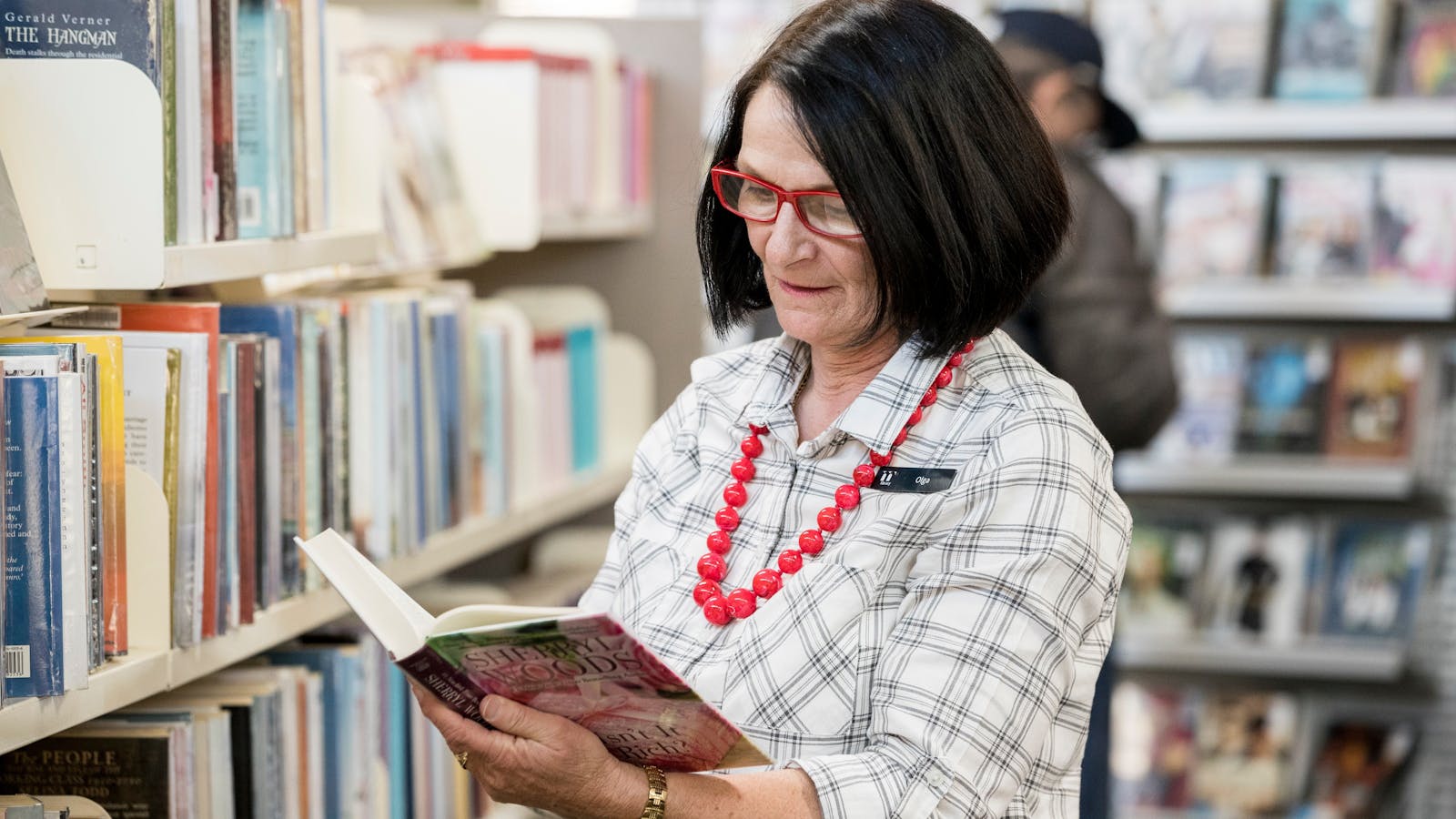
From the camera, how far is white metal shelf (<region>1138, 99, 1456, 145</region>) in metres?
3.43

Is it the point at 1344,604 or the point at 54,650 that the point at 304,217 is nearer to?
the point at 54,650

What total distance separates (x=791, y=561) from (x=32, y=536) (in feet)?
2.05

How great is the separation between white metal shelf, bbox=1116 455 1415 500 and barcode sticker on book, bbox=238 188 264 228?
7.43 feet

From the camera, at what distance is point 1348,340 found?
3561 millimetres

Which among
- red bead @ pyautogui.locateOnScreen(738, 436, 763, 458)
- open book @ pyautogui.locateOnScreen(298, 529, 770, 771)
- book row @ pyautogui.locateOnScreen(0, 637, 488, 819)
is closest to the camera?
open book @ pyautogui.locateOnScreen(298, 529, 770, 771)

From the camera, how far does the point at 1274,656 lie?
141 inches

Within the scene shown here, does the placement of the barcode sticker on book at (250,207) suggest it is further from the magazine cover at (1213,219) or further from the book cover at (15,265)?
the magazine cover at (1213,219)

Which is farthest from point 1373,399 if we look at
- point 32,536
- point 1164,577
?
point 32,536

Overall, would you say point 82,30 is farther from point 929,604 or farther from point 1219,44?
point 1219,44

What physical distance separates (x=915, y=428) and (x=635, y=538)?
1.01 ft

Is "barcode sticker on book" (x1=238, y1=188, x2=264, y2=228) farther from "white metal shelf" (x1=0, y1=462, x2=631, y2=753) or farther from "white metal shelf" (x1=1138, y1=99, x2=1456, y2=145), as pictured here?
"white metal shelf" (x1=1138, y1=99, x2=1456, y2=145)

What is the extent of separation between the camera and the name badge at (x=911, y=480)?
1248 mm

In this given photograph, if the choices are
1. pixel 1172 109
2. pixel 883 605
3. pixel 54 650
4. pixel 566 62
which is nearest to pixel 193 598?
pixel 54 650

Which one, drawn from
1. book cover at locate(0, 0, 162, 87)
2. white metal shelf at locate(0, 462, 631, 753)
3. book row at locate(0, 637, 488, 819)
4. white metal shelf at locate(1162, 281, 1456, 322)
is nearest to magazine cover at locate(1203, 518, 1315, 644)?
white metal shelf at locate(1162, 281, 1456, 322)
